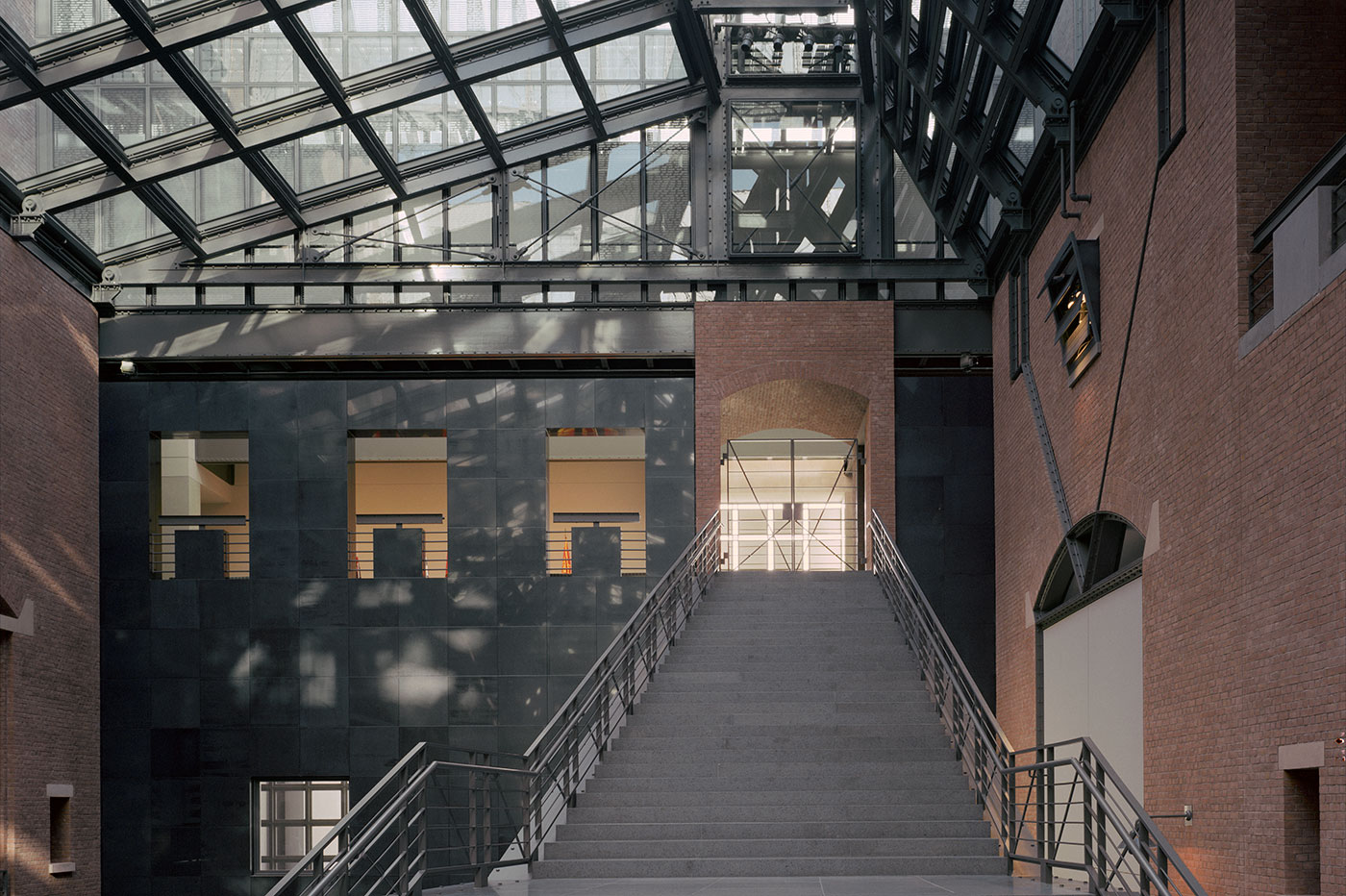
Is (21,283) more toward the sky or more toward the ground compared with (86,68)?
more toward the ground

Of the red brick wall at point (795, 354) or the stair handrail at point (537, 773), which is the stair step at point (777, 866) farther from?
the red brick wall at point (795, 354)

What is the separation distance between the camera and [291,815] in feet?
54.1

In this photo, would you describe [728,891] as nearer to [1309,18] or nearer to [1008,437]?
[1309,18]

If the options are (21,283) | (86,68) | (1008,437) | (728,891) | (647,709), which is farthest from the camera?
(1008,437)

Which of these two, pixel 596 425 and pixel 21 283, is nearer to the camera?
pixel 21 283

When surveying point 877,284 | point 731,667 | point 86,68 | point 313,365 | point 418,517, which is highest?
point 86,68

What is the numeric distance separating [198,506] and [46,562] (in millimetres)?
8459

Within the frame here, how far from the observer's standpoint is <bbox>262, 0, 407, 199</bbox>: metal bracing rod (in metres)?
14.3

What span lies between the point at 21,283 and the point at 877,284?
35.5ft

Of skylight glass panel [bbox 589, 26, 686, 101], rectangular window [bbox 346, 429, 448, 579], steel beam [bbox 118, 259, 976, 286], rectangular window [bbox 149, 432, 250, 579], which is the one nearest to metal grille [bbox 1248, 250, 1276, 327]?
steel beam [bbox 118, 259, 976, 286]

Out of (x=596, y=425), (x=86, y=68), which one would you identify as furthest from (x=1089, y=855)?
(x=86, y=68)

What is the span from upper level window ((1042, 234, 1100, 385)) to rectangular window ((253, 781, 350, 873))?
10.2 metres

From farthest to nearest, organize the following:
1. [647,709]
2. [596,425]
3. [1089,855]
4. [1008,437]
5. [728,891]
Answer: [596,425]
[1008,437]
[647,709]
[728,891]
[1089,855]

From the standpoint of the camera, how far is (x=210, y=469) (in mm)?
24312
